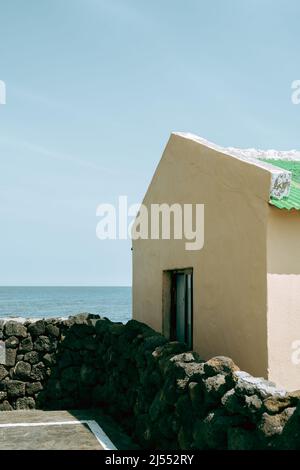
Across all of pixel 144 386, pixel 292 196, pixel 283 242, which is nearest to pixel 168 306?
pixel 144 386

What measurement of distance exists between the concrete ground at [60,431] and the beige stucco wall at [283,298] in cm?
295

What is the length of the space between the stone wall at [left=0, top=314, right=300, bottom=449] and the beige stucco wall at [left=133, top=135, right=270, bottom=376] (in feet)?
2.53

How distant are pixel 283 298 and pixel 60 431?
493cm

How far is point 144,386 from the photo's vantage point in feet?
31.3

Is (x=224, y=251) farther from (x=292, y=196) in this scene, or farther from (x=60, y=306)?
(x=60, y=306)

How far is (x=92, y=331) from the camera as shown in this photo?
13.3 meters

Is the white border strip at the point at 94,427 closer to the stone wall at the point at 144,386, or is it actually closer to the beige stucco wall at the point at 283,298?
the stone wall at the point at 144,386

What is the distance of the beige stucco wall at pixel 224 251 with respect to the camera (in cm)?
836

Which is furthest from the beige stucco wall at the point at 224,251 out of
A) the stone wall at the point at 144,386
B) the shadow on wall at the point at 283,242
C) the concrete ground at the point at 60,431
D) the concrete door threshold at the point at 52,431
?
the concrete door threshold at the point at 52,431

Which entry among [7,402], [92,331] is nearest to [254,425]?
[92,331]

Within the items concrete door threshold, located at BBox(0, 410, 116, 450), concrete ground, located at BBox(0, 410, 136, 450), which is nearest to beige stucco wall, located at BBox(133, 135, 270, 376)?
concrete ground, located at BBox(0, 410, 136, 450)

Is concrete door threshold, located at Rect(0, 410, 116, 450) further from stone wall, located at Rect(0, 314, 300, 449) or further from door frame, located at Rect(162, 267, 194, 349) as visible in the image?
door frame, located at Rect(162, 267, 194, 349)

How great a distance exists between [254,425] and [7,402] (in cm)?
848
